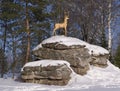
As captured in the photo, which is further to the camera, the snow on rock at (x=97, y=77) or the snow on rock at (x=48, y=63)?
the snow on rock at (x=48, y=63)

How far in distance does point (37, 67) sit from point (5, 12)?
10.7 m

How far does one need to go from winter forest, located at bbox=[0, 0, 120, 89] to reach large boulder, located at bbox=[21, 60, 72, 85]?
289 inches

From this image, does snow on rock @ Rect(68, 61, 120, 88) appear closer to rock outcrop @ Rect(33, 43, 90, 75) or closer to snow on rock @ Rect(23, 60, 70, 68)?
rock outcrop @ Rect(33, 43, 90, 75)

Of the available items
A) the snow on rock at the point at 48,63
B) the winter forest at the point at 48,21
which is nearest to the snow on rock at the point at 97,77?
the snow on rock at the point at 48,63

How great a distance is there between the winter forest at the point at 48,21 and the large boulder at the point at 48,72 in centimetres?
735

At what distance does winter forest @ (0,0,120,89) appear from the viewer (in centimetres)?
3197

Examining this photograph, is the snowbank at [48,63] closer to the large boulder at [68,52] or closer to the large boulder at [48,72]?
the large boulder at [48,72]

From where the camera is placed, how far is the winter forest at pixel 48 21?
3197 cm

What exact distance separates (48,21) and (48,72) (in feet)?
40.0

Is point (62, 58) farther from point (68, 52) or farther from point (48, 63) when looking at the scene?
point (48, 63)

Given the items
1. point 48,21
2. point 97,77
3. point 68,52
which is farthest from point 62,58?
point 48,21

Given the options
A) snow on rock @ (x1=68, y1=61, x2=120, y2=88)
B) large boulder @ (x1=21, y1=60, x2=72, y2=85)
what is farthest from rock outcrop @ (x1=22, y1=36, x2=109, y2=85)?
snow on rock @ (x1=68, y1=61, x2=120, y2=88)

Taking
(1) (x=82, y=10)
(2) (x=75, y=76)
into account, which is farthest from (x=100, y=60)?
(1) (x=82, y=10)

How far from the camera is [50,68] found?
75.7 feet
